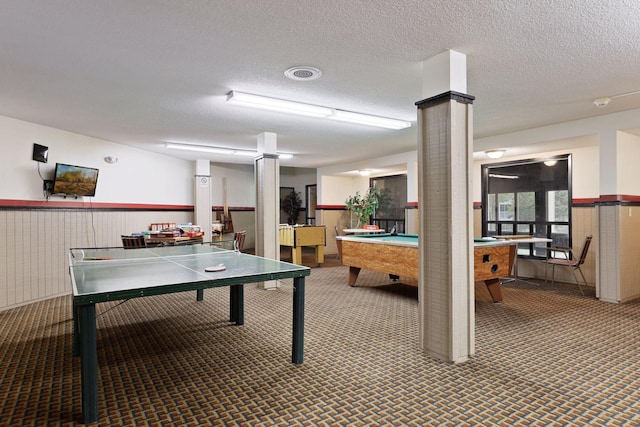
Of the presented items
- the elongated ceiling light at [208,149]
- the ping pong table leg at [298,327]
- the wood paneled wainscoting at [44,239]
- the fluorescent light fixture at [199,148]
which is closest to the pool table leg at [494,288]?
the ping pong table leg at [298,327]

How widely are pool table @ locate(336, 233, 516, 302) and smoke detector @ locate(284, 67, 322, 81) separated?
8.65ft

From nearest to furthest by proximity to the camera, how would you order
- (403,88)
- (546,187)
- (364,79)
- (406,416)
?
(406,416) → (364,79) → (403,88) → (546,187)

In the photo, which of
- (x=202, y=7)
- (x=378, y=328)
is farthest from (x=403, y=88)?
(x=378, y=328)

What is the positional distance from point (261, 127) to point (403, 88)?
8.75 feet

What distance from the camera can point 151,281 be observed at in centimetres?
282

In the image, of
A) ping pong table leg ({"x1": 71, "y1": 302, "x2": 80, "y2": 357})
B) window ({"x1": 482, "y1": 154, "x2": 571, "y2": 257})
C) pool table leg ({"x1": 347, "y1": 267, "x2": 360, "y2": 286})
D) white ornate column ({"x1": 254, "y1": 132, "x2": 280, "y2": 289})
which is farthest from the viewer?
window ({"x1": 482, "y1": 154, "x2": 571, "y2": 257})

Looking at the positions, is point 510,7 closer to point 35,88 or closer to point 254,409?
point 254,409

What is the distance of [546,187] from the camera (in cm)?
764

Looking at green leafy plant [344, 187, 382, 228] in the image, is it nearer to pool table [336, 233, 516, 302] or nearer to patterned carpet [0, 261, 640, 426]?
pool table [336, 233, 516, 302]

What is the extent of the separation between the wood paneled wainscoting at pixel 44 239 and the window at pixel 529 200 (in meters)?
8.12

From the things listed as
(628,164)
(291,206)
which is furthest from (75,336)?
(291,206)

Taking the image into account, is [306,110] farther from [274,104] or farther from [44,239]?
[44,239]

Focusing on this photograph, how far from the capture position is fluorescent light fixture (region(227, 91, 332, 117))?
455 centimetres

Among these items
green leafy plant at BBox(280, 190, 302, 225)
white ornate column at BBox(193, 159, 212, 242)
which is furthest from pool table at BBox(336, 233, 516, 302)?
green leafy plant at BBox(280, 190, 302, 225)
